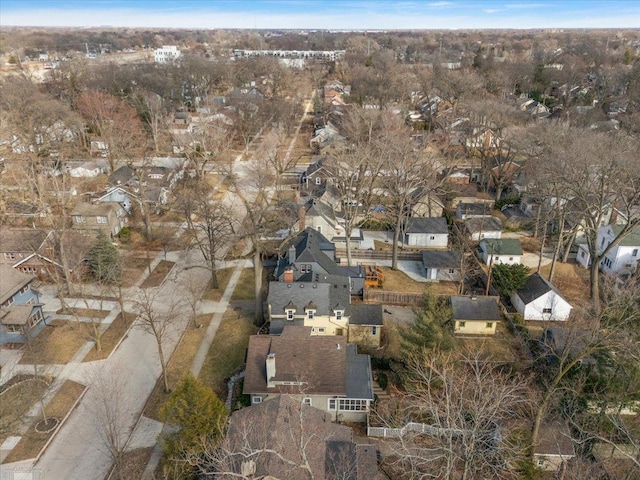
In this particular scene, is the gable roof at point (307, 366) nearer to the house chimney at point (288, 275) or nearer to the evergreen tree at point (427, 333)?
the evergreen tree at point (427, 333)

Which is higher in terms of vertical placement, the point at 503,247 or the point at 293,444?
the point at 293,444

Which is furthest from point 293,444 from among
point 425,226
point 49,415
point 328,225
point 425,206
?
point 425,206

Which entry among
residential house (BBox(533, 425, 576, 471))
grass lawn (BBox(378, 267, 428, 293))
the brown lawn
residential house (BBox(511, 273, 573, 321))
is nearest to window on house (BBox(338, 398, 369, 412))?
residential house (BBox(533, 425, 576, 471))

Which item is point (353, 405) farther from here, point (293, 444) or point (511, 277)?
point (511, 277)

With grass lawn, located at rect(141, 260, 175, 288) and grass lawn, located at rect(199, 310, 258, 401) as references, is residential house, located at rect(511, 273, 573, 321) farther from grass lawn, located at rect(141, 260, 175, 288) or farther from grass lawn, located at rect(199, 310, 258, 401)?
grass lawn, located at rect(141, 260, 175, 288)

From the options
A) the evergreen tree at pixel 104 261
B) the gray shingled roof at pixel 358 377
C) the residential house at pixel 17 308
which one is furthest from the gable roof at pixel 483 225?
the residential house at pixel 17 308

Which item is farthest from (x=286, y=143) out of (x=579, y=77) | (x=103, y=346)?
(x=579, y=77)
